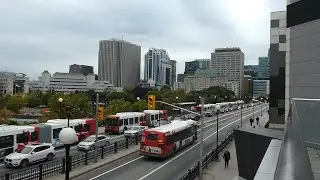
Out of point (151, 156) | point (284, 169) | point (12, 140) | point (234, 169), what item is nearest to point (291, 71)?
point (234, 169)

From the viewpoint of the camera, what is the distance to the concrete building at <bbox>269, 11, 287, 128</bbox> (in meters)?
55.8

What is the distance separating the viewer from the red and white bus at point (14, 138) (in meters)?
31.1

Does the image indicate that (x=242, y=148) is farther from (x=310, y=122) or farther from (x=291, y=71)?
(x=291, y=71)

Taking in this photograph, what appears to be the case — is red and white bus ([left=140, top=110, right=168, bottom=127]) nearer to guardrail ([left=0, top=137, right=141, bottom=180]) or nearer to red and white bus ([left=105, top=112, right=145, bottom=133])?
red and white bus ([left=105, top=112, right=145, bottom=133])

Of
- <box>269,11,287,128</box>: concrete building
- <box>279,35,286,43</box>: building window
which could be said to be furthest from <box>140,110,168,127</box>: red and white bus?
<box>279,35,286,43</box>: building window

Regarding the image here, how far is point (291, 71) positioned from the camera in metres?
38.9

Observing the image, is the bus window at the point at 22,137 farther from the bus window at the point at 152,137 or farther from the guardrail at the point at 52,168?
the bus window at the point at 152,137

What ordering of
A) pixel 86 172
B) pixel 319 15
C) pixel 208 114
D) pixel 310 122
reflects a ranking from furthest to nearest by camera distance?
pixel 208 114 → pixel 319 15 → pixel 86 172 → pixel 310 122

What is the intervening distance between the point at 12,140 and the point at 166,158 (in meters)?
13.3

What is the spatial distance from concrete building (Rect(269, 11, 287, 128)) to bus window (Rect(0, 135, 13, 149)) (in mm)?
37299

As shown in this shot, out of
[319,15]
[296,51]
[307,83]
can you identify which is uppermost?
[319,15]

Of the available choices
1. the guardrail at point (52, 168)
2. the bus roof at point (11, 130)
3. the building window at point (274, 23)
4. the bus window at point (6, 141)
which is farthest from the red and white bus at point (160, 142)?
the building window at point (274, 23)

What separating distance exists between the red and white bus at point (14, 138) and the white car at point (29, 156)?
106 inches

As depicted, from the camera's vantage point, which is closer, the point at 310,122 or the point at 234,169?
the point at 310,122
